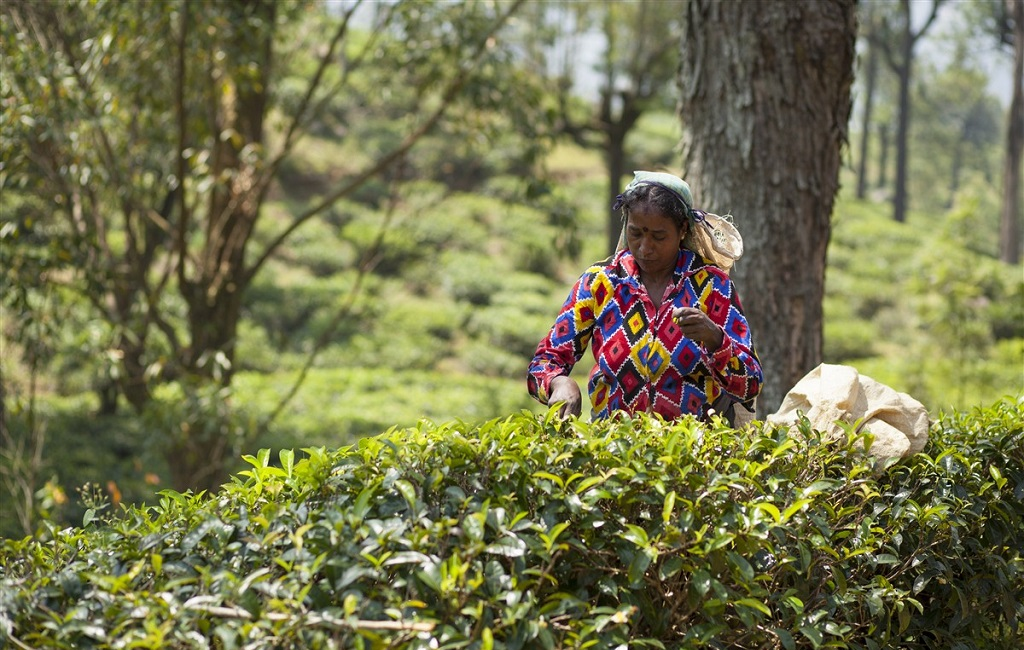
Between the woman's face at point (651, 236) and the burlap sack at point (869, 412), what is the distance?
61cm

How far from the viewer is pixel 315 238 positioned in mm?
20906

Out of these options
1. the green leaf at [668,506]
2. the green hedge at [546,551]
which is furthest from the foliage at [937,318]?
the green leaf at [668,506]

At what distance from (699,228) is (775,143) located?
1.75 m

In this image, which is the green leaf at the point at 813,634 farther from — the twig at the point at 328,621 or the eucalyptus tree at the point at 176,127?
the eucalyptus tree at the point at 176,127

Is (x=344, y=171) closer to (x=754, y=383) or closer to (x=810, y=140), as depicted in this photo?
(x=810, y=140)

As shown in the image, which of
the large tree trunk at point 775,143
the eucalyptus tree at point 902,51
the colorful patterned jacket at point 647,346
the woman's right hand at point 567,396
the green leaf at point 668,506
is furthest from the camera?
the eucalyptus tree at point 902,51

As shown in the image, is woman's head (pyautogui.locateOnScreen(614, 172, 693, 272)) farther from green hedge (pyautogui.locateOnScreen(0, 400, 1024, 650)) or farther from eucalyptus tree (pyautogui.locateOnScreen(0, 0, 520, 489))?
eucalyptus tree (pyautogui.locateOnScreen(0, 0, 520, 489))

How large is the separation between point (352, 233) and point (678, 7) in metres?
8.35

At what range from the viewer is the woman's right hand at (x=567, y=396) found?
9.89ft

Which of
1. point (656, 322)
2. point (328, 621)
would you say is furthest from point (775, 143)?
point (328, 621)

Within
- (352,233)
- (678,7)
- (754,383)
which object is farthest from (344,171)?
(754,383)

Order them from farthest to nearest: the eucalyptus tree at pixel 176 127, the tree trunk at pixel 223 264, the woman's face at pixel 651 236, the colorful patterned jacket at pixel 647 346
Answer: the tree trunk at pixel 223 264 < the eucalyptus tree at pixel 176 127 < the colorful patterned jacket at pixel 647 346 < the woman's face at pixel 651 236

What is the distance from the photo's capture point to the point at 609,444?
2658 mm

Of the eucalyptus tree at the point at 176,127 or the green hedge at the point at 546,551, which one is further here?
the eucalyptus tree at the point at 176,127
